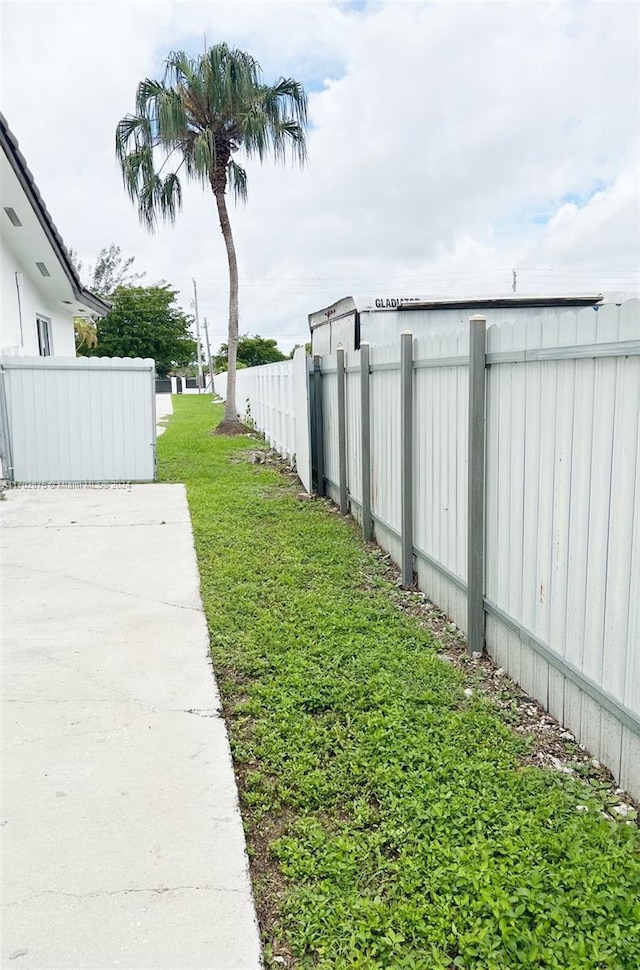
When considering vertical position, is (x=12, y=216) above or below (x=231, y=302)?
above

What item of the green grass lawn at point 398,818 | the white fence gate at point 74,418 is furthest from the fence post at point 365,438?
the white fence gate at point 74,418

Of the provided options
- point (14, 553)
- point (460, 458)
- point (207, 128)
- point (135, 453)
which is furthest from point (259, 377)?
point (460, 458)

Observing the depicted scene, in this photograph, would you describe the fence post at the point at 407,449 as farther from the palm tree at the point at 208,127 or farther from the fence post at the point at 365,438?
the palm tree at the point at 208,127

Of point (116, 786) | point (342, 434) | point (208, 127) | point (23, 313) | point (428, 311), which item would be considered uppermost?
point (208, 127)

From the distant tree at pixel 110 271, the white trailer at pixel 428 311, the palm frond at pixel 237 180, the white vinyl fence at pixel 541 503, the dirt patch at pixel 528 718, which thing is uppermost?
A: the distant tree at pixel 110 271

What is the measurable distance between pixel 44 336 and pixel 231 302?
201 inches

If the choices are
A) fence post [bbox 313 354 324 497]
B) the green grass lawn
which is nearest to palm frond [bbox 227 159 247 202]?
fence post [bbox 313 354 324 497]

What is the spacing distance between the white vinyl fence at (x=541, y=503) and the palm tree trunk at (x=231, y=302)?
12323mm

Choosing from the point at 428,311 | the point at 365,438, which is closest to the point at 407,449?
the point at 365,438

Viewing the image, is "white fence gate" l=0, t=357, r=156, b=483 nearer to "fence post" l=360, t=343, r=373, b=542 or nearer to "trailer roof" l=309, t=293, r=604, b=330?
"trailer roof" l=309, t=293, r=604, b=330

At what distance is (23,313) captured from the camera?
11.3 meters

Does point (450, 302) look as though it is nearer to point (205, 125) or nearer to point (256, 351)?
point (205, 125)

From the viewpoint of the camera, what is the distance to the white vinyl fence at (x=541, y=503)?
257 cm

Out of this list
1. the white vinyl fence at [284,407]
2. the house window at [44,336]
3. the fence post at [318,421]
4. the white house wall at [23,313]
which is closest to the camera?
the fence post at [318,421]
